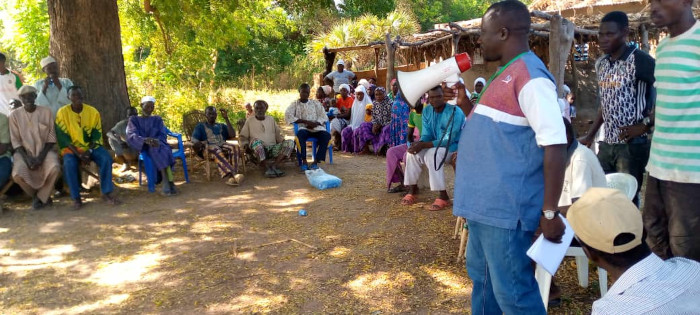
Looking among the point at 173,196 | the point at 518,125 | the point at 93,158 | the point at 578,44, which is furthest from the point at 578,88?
the point at 518,125

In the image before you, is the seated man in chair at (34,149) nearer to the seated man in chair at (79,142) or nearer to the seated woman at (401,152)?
the seated man in chair at (79,142)

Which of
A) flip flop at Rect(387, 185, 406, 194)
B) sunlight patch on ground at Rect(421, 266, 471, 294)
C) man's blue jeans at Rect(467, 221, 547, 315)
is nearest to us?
man's blue jeans at Rect(467, 221, 547, 315)

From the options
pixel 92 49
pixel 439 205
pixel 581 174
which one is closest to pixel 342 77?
pixel 92 49

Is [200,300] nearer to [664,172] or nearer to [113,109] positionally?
[664,172]

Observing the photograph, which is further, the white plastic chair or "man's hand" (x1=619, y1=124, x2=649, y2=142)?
"man's hand" (x1=619, y1=124, x2=649, y2=142)

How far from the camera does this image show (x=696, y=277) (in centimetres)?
161

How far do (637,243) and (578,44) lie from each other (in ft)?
35.9

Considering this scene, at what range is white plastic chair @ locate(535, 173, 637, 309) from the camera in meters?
3.18

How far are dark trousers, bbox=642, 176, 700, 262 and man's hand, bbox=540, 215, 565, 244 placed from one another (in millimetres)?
878

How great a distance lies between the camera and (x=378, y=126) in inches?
374

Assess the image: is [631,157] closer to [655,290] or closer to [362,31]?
[655,290]

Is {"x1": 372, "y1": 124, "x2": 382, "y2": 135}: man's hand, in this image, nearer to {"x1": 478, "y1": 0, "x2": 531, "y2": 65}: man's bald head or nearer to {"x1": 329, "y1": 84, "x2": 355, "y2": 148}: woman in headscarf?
{"x1": 329, "y1": 84, "x2": 355, "y2": 148}: woman in headscarf

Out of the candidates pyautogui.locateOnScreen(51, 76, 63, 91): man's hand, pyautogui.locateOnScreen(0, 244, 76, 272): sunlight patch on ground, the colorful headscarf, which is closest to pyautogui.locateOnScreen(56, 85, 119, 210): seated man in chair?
pyautogui.locateOnScreen(51, 76, 63, 91): man's hand

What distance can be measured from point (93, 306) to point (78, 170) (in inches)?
131
